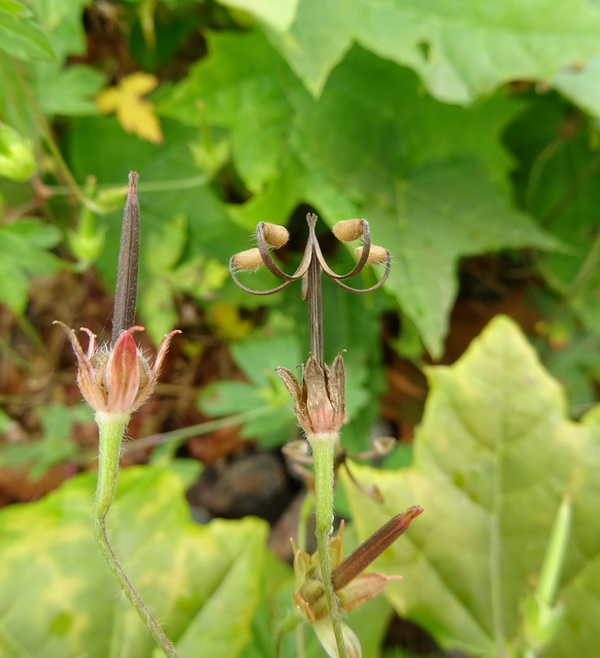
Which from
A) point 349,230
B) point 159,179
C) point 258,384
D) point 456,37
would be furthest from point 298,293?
point 349,230

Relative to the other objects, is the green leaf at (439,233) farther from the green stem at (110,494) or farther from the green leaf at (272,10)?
the green stem at (110,494)

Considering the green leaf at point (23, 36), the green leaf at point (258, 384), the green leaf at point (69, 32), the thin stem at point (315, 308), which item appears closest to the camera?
the thin stem at point (315, 308)

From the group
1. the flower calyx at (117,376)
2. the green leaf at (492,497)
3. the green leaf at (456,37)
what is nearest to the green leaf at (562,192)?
the green leaf at (456,37)

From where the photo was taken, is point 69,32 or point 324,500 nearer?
point 324,500

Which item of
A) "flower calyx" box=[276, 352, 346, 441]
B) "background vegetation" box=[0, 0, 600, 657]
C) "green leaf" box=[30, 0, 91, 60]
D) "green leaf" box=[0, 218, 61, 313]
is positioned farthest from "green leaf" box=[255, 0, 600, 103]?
"flower calyx" box=[276, 352, 346, 441]

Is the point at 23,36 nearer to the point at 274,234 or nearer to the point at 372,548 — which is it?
the point at 274,234

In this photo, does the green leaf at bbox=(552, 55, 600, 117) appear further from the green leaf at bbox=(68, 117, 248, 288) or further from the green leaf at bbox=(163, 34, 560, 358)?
the green leaf at bbox=(68, 117, 248, 288)
